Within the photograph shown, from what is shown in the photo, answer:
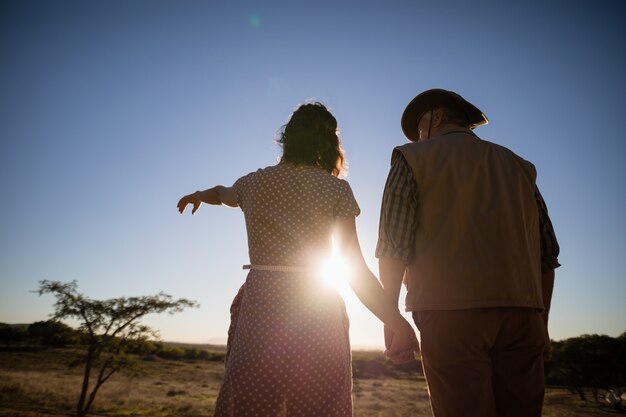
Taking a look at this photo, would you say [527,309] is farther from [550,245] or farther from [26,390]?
[26,390]

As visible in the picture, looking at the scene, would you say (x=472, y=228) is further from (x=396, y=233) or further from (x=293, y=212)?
(x=293, y=212)

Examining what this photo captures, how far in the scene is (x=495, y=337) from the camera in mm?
1755

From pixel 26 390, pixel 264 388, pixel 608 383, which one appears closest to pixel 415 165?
pixel 264 388

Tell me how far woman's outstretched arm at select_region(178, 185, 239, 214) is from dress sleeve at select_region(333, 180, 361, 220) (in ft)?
2.28

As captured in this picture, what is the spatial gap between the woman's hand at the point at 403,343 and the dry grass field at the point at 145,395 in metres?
28.8

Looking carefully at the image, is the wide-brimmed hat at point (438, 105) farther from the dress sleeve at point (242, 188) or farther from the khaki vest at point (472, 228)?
the dress sleeve at point (242, 188)

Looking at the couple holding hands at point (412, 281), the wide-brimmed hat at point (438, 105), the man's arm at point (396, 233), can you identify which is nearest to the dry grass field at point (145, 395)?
the couple holding hands at point (412, 281)

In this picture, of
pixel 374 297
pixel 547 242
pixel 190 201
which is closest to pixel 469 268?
pixel 374 297

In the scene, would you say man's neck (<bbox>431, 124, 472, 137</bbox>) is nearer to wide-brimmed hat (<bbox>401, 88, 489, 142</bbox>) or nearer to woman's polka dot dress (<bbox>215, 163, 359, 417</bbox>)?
wide-brimmed hat (<bbox>401, 88, 489, 142</bbox>)

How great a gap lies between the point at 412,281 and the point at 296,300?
0.67m

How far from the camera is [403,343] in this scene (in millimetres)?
1910

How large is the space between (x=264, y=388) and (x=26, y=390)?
1662 inches

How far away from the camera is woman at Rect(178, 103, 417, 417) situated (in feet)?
5.98

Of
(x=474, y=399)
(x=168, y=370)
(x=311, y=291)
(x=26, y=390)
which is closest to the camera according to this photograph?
(x=474, y=399)
